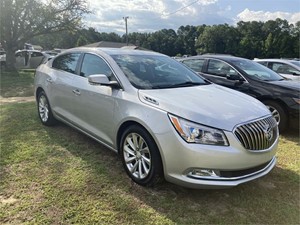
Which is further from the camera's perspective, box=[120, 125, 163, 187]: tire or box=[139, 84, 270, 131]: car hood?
box=[120, 125, 163, 187]: tire

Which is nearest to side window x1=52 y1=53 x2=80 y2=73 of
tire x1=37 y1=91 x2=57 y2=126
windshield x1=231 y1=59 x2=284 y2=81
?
tire x1=37 y1=91 x2=57 y2=126

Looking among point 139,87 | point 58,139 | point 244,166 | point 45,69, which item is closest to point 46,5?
point 45,69

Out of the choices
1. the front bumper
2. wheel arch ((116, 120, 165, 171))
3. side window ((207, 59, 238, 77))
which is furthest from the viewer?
side window ((207, 59, 238, 77))

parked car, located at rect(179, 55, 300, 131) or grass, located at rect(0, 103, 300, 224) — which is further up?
parked car, located at rect(179, 55, 300, 131)

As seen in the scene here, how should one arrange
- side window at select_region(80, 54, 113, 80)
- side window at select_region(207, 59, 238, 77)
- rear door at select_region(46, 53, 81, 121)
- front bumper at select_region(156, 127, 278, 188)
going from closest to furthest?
front bumper at select_region(156, 127, 278, 188) → side window at select_region(80, 54, 113, 80) → rear door at select_region(46, 53, 81, 121) → side window at select_region(207, 59, 238, 77)

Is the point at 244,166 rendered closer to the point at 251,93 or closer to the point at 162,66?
the point at 162,66

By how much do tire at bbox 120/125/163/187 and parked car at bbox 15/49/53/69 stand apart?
2210cm

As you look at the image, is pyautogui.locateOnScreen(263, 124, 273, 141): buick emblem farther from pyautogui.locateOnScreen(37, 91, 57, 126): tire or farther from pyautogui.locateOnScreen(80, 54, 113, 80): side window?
pyautogui.locateOnScreen(37, 91, 57, 126): tire

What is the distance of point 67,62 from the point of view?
5.20 metres

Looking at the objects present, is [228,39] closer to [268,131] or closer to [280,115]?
[280,115]

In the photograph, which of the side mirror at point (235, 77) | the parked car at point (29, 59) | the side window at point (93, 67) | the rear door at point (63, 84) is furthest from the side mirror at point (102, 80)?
the parked car at point (29, 59)

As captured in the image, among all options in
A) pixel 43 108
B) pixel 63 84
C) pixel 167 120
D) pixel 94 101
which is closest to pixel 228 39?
pixel 43 108

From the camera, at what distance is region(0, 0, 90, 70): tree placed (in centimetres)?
1808

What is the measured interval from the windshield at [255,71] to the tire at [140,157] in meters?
3.75
